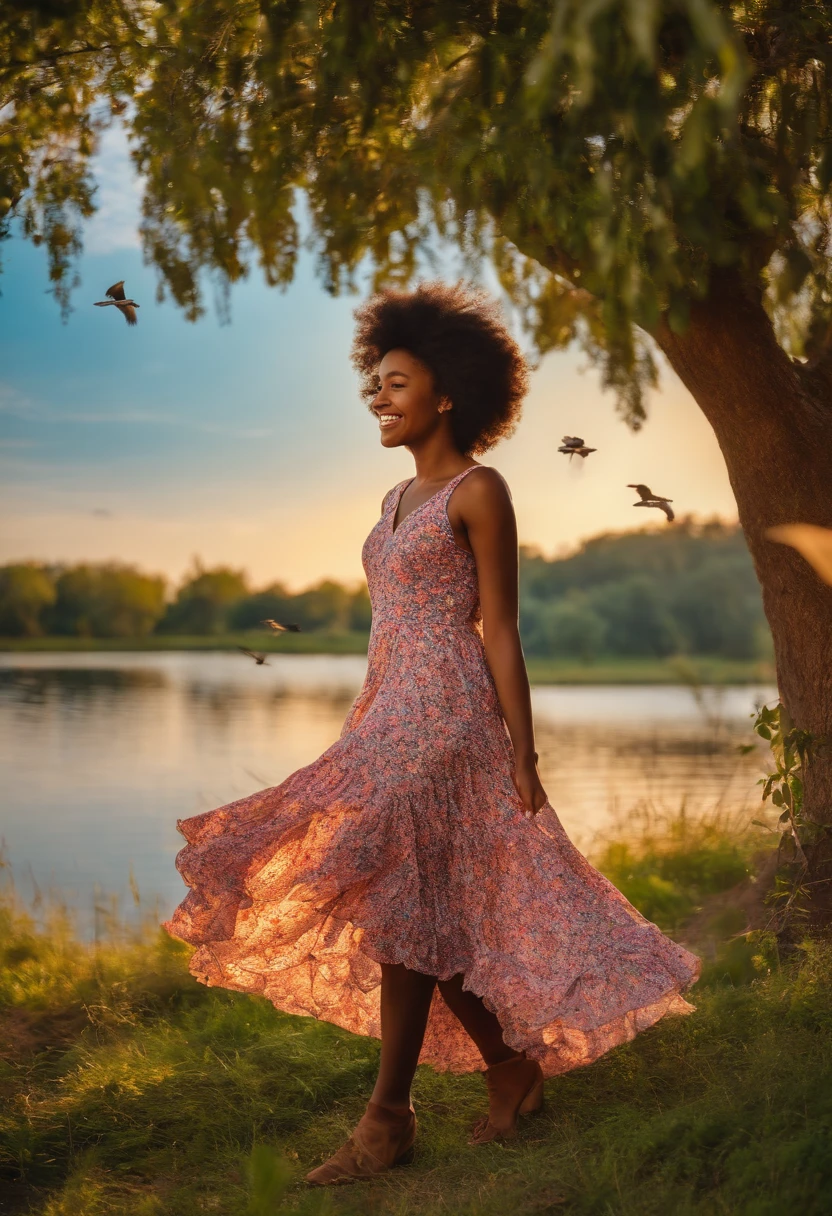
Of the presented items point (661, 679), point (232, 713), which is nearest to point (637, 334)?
point (232, 713)

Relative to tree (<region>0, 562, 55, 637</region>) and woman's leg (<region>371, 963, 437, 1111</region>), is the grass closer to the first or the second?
woman's leg (<region>371, 963, 437, 1111</region>)

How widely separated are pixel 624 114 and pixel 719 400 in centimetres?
177

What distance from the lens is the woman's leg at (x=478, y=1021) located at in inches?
119

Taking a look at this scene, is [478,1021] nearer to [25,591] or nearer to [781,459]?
[781,459]

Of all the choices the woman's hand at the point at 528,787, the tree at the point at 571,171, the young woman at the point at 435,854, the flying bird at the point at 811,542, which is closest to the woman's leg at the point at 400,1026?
the young woman at the point at 435,854

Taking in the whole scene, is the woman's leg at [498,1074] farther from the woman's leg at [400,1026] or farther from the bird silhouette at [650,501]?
the bird silhouette at [650,501]

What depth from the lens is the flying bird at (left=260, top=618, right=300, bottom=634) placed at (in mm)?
3591

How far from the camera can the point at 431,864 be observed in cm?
287

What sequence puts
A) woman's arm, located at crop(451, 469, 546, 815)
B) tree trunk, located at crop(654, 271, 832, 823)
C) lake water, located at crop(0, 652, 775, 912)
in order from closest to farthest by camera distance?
1. woman's arm, located at crop(451, 469, 546, 815)
2. tree trunk, located at crop(654, 271, 832, 823)
3. lake water, located at crop(0, 652, 775, 912)

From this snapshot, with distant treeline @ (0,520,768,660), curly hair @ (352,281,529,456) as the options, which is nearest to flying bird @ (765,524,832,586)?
curly hair @ (352,281,529,456)

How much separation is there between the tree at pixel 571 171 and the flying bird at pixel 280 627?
49.0 inches

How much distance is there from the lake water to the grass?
1503 mm

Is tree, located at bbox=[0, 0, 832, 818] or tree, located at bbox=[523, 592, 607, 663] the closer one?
tree, located at bbox=[0, 0, 832, 818]

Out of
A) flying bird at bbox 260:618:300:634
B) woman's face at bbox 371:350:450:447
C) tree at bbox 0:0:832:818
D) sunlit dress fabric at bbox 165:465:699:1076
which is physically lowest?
sunlit dress fabric at bbox 165:465:699:1076
